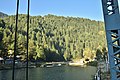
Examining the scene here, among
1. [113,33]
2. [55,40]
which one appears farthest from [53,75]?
[55,40]

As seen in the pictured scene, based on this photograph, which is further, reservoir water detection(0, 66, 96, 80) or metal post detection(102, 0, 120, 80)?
reservoir water detection(0, 66, 96, 80)

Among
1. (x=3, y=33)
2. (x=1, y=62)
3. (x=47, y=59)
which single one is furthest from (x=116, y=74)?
(x=47, y=59)

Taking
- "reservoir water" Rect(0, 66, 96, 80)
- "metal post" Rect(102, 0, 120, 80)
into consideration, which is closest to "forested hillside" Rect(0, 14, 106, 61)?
"reservoir water" Rect(0, 66, 96, 80)

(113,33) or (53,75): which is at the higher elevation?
(113,33)

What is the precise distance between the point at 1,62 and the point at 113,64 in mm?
79192

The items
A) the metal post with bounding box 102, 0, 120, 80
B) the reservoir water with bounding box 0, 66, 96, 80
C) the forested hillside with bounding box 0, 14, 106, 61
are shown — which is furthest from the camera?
the forested hillside with bounding box 0, 14, 106, 61

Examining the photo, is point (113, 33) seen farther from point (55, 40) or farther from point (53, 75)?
point (55, 40)

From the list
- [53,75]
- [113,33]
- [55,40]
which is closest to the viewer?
[113,33]

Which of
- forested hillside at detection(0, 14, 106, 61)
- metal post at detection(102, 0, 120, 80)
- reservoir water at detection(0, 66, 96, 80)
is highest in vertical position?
forested hillside at detection(0, 14, 106, 61)

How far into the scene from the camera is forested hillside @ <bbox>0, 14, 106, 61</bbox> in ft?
286

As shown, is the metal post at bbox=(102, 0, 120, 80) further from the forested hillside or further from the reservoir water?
the forested hillside

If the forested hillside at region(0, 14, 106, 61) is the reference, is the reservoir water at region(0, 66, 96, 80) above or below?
below

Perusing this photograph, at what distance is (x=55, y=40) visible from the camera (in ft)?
510

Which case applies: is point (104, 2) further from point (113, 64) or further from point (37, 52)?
point (37, 52)
